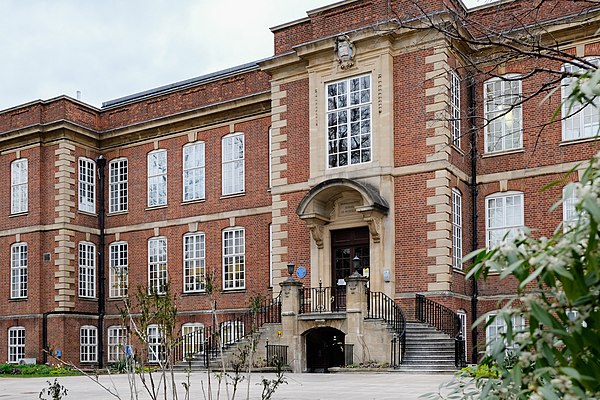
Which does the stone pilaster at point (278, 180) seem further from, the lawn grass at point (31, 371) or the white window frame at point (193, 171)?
the lawn grass at point (31, 371)

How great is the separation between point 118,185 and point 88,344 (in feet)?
19.9

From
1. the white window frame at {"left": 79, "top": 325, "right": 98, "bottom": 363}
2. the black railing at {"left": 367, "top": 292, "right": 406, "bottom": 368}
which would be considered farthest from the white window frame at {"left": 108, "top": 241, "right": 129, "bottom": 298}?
the black railing at {"left": 367, "top": 292, "right": 406, "bottom": 368}

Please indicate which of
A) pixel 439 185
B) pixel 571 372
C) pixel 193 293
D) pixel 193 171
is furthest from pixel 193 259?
pixel 571 372

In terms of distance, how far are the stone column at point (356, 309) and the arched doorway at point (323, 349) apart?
4.67 feet

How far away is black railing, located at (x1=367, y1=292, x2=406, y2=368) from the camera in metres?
18.0

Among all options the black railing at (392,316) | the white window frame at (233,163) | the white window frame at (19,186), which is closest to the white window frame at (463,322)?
the black railing at (392,316)

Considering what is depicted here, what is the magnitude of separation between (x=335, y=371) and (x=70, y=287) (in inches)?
528

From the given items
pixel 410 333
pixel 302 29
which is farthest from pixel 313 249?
pixel 302 29

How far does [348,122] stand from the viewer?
2195cm

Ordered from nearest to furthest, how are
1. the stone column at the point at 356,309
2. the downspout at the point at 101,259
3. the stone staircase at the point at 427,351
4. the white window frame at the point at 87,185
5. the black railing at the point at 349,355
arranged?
the stone staircase at the point at 427,351 → the black railing at the point at 349,355 → the stone column at the point at 356,309 → the downspout at the point at 101,259 → the white window frame at the point at 87,185

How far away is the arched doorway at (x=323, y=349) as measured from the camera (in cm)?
2020

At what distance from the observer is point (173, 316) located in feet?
19.4

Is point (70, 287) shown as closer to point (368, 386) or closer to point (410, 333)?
point (410, 333)

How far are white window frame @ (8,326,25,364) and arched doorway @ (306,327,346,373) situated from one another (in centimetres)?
1324
